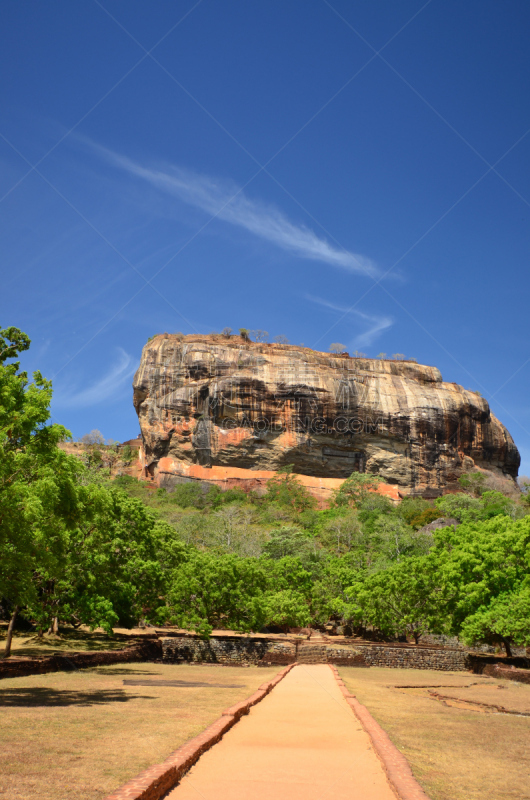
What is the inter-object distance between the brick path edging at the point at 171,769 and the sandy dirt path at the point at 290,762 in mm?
102

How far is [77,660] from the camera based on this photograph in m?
17.3

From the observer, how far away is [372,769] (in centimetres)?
705

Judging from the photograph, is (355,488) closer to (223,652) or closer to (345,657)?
(345,657)

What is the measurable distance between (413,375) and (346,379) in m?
11.9

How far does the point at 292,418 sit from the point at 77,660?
54924 mm

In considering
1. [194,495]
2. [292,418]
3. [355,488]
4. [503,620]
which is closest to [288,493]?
[355,488]

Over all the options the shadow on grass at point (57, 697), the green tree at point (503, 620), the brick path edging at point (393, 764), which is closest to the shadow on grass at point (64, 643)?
the shadow on grass at point (57, 697)

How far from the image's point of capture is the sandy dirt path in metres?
5.94

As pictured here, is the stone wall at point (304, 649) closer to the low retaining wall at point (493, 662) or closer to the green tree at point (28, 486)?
the low retaining wall at point (493, 662)

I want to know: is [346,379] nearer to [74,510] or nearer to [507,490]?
[507,490]

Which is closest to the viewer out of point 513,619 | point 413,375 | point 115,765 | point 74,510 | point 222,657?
point 115,765

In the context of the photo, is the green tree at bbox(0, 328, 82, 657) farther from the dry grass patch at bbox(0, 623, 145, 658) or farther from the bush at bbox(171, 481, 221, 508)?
the bush at bbox(171, 481, 221, 508)

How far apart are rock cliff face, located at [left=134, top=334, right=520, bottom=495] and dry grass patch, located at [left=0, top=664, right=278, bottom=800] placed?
178 ft

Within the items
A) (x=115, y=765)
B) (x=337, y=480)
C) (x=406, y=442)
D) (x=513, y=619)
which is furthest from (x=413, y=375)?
(x=115, y=765)
